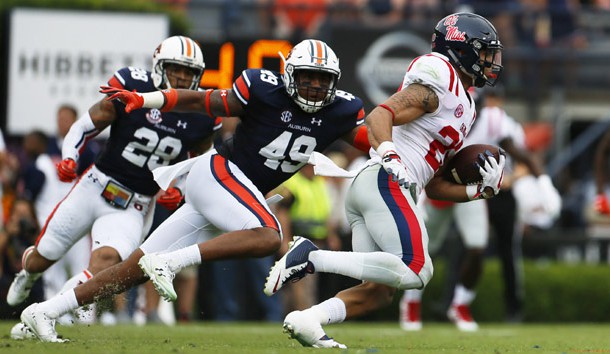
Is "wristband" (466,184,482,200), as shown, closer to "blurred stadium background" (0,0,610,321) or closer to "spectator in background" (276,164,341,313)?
"spectator in background" (276,164,341,313)

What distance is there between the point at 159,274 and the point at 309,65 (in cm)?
143

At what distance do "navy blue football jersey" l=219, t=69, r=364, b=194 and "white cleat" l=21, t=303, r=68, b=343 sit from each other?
1381 mm

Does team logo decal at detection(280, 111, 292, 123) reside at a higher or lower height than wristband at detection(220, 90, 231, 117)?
lower

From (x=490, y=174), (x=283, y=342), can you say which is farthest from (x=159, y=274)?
(x=490, y=174)

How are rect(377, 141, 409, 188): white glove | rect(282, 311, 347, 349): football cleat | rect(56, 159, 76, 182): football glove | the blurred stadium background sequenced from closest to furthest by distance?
rect(377, 141, 409, 188): white glove, rect(282, 311, 347, 349): football cleat, rect(56, 159, 76, 182): football glove, the blurred stadium background

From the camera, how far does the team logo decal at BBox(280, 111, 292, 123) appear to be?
6.84 metres

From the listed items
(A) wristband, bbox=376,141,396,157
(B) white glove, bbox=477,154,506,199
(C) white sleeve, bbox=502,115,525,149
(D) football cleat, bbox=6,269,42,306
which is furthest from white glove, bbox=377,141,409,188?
(C) white sleeve, bbox=502,115,525,149

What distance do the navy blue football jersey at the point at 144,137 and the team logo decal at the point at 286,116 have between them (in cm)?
100

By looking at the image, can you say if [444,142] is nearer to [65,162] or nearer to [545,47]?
[65,162]

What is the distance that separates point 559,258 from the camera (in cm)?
1427

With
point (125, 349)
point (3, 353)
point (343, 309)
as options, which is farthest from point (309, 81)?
point (3, 353)

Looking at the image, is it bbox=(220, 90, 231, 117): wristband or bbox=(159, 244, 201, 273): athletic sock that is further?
bbox=(220, 90, 231, 117): wristband

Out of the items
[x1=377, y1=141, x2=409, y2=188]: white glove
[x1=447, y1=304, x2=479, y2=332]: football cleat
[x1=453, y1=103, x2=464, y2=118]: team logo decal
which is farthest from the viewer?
[x1=447, y1=304, x2=479, y2=332]: football cleat

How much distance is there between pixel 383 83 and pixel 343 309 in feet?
23.2
